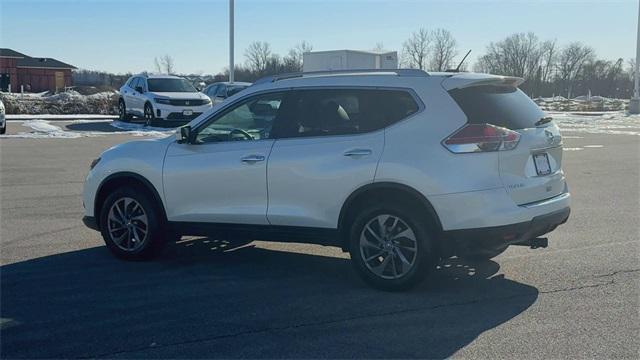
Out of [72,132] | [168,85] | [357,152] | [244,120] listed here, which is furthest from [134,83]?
[357,152]

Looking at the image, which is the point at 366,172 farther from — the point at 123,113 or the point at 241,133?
the point at 123,113

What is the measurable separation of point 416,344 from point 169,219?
318 cm

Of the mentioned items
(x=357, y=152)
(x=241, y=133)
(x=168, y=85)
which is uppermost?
(x=168, y=85)

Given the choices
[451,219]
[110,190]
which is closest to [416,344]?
[451,219]

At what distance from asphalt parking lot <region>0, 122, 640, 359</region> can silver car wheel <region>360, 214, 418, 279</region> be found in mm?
220

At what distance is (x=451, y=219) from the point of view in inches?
229

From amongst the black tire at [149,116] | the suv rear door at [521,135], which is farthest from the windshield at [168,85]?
the suv rear door at [521,135]

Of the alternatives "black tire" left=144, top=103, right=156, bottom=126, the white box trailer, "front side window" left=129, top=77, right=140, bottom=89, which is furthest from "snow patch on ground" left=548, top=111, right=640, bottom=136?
"front side window" left=129, top=77, right=140, bottom=89

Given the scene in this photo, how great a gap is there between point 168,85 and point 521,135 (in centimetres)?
2258

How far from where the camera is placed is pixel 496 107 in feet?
20.0

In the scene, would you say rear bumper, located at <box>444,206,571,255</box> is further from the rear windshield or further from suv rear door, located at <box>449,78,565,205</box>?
the rear windshield

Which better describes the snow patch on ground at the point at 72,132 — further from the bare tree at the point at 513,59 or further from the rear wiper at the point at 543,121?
the bare tree at the point at 513,59

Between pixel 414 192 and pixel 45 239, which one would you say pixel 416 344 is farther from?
pixel 45 239

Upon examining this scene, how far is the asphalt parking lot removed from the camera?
16.0 feet
